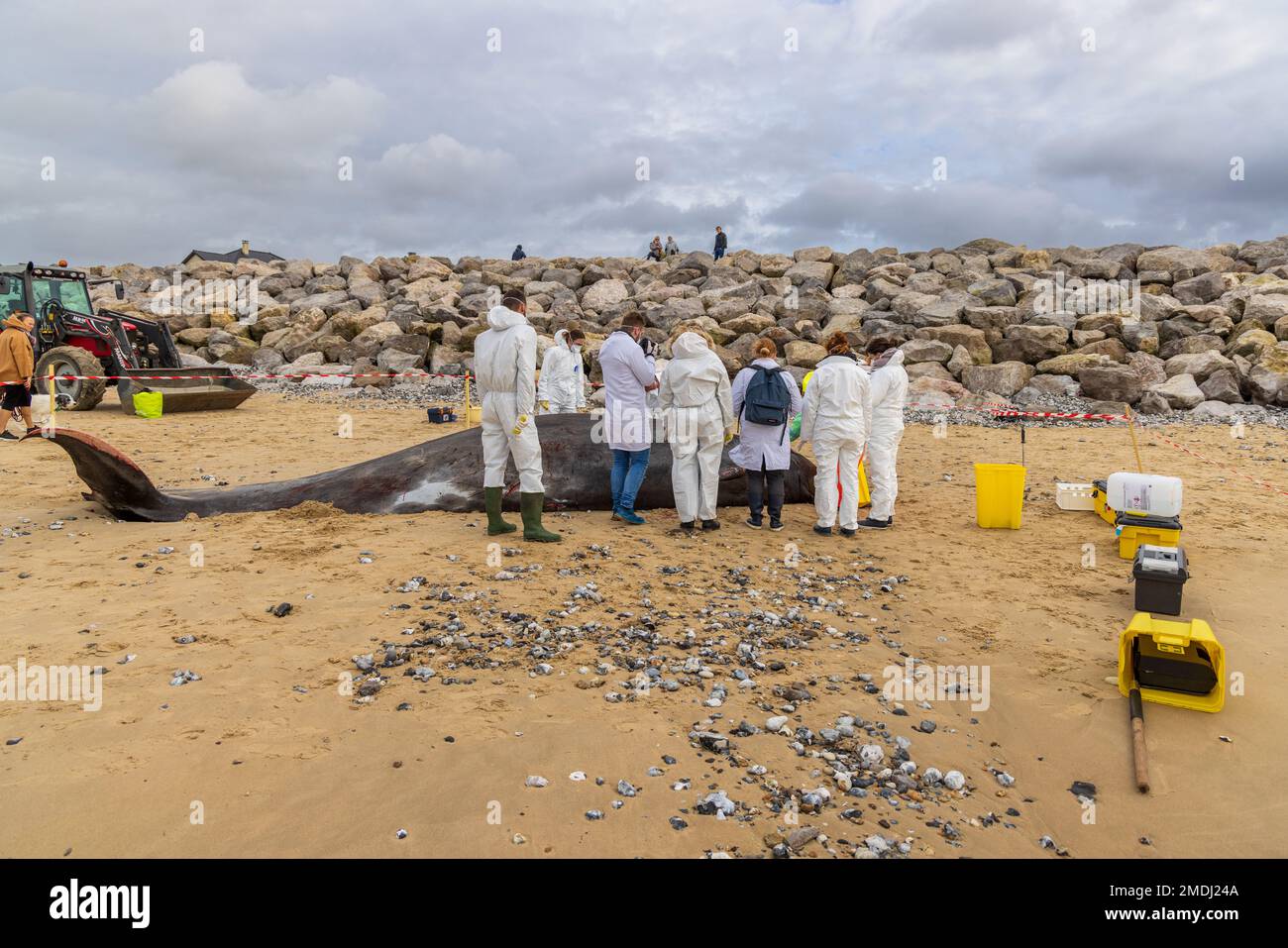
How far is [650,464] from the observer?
8.23 meters

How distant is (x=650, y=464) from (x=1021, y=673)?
4.40 meters

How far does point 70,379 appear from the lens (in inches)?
557

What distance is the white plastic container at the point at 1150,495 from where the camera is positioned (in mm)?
6395

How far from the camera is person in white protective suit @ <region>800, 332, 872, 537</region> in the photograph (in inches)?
293

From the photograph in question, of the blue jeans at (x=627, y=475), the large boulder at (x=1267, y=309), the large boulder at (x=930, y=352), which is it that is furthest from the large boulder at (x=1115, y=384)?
the blue jeans at (x=627, y=475)

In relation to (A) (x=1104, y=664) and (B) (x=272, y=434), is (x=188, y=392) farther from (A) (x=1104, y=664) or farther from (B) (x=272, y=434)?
(A) (x=1104, y=664)

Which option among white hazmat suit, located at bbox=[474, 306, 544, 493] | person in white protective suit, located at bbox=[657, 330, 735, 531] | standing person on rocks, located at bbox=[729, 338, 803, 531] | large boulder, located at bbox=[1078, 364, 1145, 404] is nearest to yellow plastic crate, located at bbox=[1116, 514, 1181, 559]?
standing person on rocks, located at bbox=[729, 338, 803, 531]

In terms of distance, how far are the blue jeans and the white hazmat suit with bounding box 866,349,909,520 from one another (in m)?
2.27

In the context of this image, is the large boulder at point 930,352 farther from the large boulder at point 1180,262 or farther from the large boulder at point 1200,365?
the large boulder at point 1180,262

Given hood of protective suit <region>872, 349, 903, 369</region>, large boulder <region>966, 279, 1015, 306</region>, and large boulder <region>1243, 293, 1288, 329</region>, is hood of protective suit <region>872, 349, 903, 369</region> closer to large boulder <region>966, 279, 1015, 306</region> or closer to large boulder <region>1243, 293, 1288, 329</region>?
large boulder <region>966, 279, 1015, 306</region>

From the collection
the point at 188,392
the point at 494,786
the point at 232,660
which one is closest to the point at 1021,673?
the point at 494,786

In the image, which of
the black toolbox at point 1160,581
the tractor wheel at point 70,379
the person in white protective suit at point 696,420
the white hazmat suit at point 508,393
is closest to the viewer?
the black toolbox at point 1160,581

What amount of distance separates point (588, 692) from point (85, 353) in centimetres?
1492
